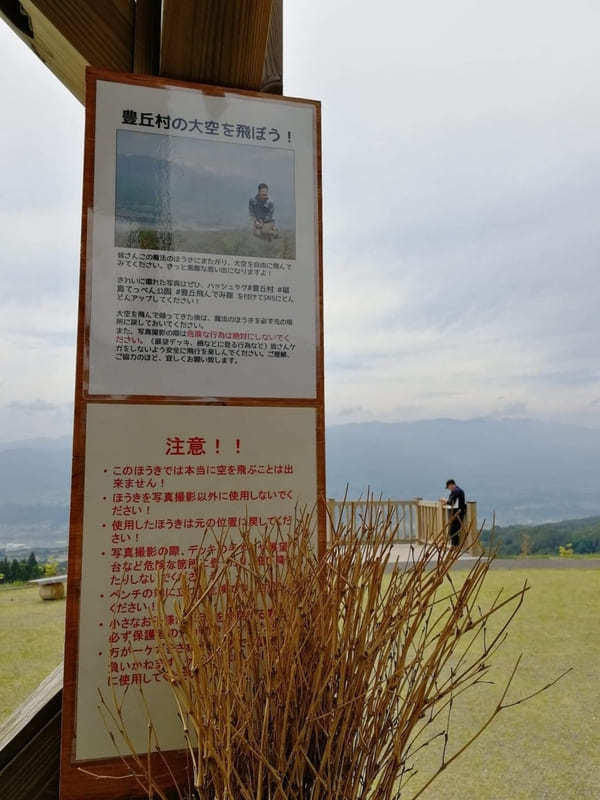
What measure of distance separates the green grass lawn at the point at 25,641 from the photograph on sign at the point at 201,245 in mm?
1858

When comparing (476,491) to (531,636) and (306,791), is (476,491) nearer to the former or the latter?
(531,636)

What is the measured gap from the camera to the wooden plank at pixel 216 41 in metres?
1.06

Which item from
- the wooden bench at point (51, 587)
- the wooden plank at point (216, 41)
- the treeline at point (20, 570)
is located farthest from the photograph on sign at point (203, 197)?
the treeline at point (20, 570)

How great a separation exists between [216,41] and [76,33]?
0.91 ft

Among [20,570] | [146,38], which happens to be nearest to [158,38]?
[146,38]

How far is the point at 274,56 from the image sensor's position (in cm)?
134

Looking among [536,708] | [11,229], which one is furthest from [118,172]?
[536,708]

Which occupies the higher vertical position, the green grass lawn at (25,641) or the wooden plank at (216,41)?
the wooden plank at (216,41)

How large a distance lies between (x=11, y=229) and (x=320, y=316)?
83.5 inches

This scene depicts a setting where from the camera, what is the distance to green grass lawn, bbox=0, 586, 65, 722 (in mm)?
2520

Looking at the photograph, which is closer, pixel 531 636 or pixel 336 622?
pixel 336 622

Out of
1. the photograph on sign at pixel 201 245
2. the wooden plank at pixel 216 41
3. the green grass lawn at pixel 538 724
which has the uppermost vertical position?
the wooden plank at pixel 216 41

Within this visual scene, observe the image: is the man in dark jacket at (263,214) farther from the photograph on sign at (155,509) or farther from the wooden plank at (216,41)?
the photograph on sign at (155,509)

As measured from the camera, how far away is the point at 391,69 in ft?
18.6
